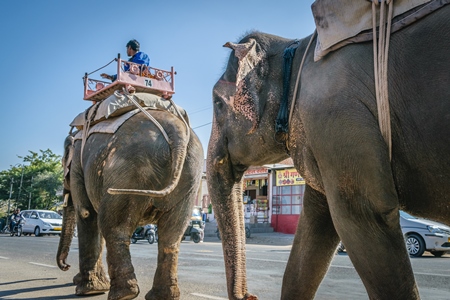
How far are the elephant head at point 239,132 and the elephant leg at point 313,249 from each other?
10.5 inches

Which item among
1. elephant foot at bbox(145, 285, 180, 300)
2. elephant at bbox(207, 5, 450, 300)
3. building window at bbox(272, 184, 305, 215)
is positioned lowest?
elephant foot at bbox(145, 285, 180, 300)

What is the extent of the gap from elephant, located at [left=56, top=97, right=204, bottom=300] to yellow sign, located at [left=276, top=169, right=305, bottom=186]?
805 inches

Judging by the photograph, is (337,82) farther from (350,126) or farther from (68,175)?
(68,175)

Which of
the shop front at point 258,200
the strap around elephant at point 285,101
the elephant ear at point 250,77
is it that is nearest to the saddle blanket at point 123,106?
the elephant ear at point 250,77

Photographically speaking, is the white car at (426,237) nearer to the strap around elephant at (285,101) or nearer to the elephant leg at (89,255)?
the elephant leg at (89,255)

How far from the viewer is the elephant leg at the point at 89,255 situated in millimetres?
4602

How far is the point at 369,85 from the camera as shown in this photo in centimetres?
166

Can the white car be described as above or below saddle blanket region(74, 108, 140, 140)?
below

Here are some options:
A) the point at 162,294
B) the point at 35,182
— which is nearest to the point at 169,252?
the point at 162,294

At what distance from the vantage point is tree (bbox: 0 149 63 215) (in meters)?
46.8

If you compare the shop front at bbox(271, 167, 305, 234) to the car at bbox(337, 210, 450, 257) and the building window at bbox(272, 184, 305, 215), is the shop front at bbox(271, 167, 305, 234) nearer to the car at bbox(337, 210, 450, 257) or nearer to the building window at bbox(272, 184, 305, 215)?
the building window at bbox(272, 184, 305, 215)

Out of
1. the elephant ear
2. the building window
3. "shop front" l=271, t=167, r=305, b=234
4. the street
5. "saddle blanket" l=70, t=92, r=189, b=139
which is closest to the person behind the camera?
the elephant ear

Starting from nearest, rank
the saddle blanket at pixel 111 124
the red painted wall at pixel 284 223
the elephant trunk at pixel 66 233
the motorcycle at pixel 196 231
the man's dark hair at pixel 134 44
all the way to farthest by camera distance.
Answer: the saddle blanket at pixel 111 124
the elephant trunk at pixel 66 233
the man's dark hair at pixel 134 44
the motorcycle at pixel 196 231
the red painted wall at pixel 284 223

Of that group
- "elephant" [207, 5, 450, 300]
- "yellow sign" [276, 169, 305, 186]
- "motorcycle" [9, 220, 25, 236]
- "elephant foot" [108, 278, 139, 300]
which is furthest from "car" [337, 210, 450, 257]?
"motorcycle" [9, 220, 25, 236]
